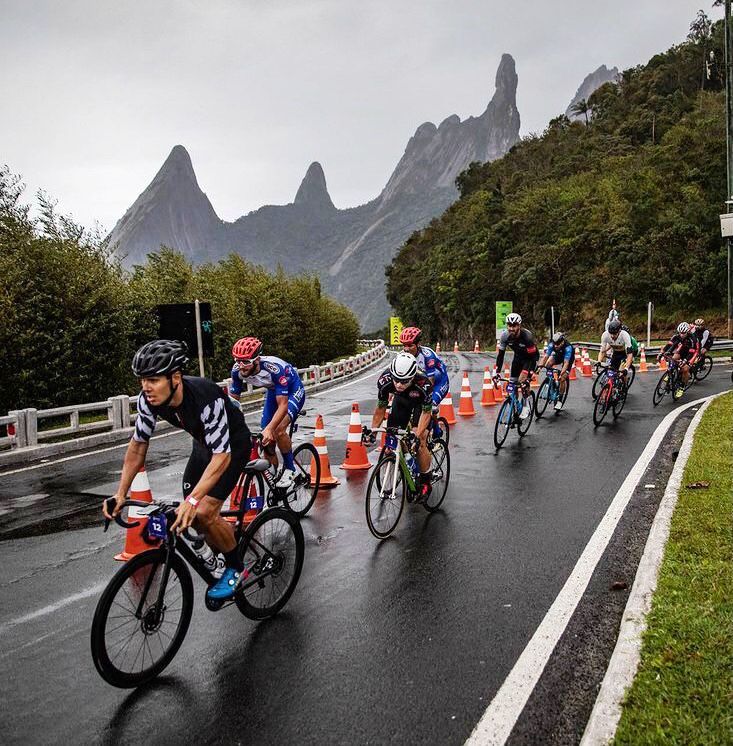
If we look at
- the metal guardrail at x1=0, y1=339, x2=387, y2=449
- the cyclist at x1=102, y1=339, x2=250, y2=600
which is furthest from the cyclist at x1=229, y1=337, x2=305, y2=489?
the metal guardrail at x1=0, y1=339, x2=387, y2=449

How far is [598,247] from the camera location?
55.9 metres

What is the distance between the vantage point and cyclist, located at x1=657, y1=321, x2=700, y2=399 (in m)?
16.8

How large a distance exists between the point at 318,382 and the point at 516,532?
2054cm

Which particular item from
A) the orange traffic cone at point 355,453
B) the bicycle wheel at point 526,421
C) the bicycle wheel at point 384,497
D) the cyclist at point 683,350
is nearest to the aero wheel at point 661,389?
the cyclist at point 683,350

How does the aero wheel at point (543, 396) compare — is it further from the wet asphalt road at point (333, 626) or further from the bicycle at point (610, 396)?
the wet asphalt road at point (333, 626)

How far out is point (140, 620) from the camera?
399cm

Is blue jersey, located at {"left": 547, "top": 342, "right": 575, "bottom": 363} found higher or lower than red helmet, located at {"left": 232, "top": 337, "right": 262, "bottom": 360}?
lower

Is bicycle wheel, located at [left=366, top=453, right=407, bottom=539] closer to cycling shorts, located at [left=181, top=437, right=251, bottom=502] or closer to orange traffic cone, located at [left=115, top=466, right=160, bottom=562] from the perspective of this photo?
cycling shorts, located at [left=181, top=437, right=251, bottom=502]

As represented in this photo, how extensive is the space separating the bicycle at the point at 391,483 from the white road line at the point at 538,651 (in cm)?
197

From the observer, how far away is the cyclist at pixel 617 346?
14281 millimetres

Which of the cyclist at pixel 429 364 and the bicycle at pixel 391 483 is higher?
the cyclist at pixel 429 364

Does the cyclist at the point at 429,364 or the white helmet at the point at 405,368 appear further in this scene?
the cyclist at the point at 429,364

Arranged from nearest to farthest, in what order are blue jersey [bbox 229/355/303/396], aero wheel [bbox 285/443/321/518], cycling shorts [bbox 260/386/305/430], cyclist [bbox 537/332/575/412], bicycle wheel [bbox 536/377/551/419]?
blue jersey [bbox 229/355/303/396] < aero wheel [bbox 285/443/321/518] < cycling shorts [bbox 260/386/305/430] < bicycle wheel [bbox 536/377/551/419] < cyclist [bbox 537/332/575/412]

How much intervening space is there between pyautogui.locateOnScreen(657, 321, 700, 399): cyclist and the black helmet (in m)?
15.4
